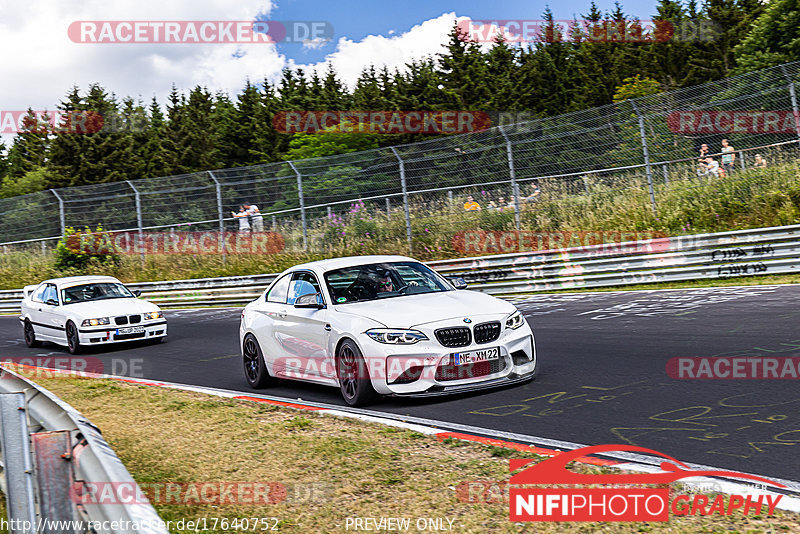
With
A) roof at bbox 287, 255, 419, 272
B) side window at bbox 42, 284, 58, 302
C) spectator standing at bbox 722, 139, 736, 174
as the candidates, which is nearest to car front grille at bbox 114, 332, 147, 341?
side window at bbox 42, 284, 58, 302

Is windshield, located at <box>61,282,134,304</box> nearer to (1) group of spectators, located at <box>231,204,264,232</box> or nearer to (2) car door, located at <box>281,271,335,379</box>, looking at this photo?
(2) car door, located at <box>281,271,335,379</box>

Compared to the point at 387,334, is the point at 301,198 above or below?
above

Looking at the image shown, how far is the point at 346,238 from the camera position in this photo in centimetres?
2391

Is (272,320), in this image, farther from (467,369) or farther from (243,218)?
(243,218)

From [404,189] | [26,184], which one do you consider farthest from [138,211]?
[26,184]

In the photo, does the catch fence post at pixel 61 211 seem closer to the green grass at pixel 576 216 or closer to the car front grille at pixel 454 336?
the green grass at pixel 576 216

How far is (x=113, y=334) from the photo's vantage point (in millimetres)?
15328

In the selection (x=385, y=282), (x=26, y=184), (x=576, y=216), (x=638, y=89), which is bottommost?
(x=385, y=282)

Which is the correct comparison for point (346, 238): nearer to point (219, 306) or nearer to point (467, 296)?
point (219, 306)

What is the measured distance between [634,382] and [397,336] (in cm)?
227

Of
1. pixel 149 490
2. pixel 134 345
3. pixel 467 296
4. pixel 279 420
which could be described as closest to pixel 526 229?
pixel 134 345

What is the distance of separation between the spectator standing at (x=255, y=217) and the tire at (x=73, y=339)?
1043 centimetres

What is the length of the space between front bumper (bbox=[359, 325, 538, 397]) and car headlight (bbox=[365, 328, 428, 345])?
42 millimetres

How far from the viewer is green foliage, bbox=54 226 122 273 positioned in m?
30.6
